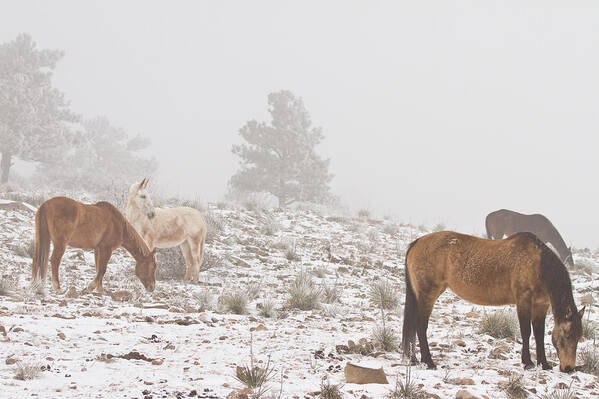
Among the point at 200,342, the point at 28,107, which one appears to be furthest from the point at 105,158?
the point at 200,342

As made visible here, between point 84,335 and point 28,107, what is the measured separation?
95.5 feet

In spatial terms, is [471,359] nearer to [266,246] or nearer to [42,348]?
[42,348]

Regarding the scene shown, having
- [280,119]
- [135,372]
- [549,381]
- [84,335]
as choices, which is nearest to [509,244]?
[549,381]

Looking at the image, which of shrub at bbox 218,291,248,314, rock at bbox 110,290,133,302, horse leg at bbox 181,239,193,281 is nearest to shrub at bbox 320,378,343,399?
shrub at bbox 218,291,248,314

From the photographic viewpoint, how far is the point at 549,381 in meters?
4.12

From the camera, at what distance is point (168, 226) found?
31.2 feet

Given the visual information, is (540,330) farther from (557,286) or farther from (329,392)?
(329,392)

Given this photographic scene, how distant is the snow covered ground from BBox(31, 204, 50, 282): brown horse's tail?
1.21 feet

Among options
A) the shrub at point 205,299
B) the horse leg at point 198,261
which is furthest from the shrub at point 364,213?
the shrub at point 205,299

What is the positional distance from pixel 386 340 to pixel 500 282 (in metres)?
1.42

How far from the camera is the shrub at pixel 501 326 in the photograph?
239 inches

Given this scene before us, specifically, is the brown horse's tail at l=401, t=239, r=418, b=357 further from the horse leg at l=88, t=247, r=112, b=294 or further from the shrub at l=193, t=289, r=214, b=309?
the horse leg at l=88, t=247, r=112, b=294

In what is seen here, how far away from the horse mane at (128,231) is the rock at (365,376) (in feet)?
17.5

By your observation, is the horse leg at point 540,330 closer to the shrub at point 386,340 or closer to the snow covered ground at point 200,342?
the snow covered ground at point 200,342
